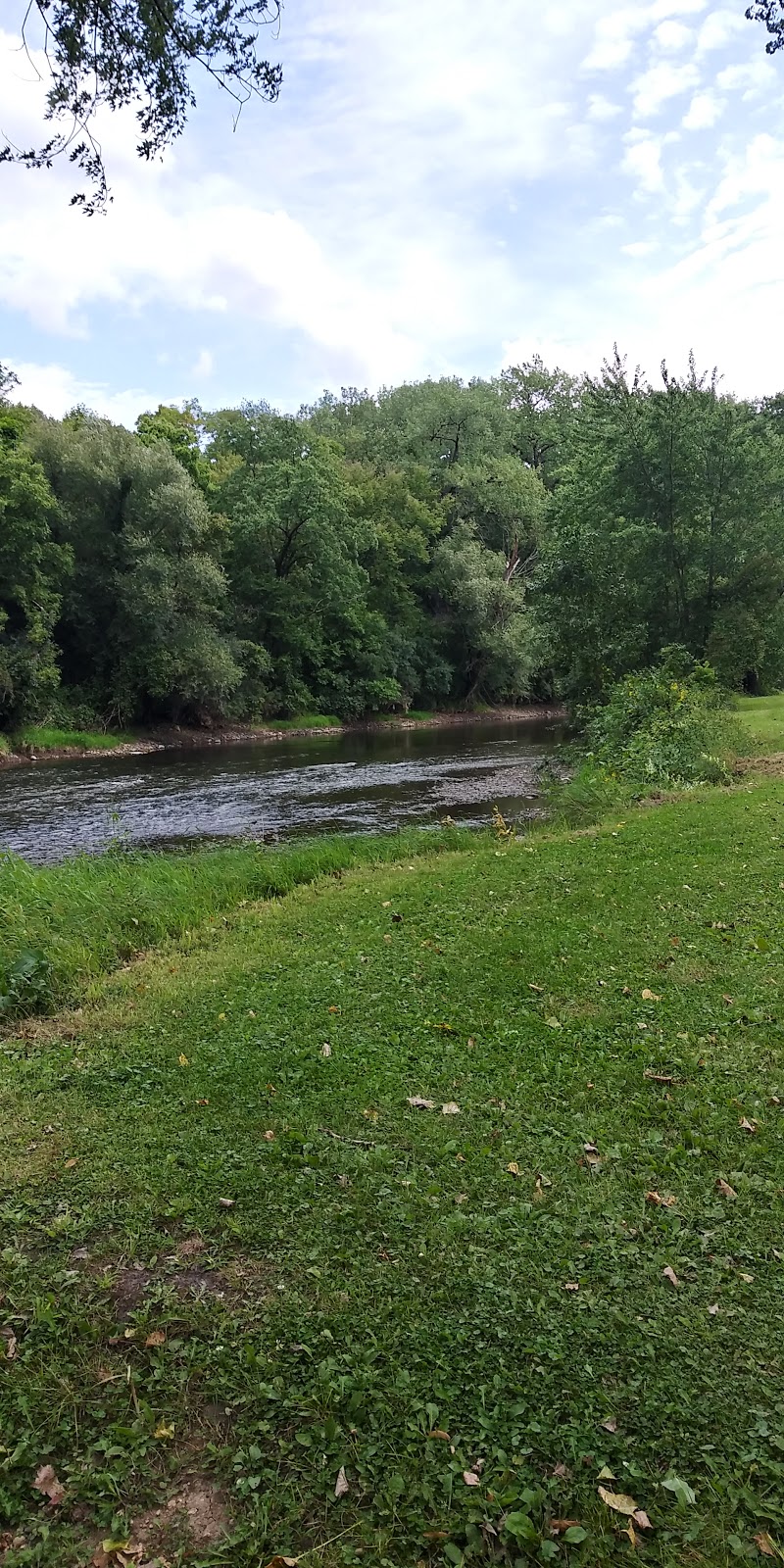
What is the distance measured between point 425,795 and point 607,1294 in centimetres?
1648

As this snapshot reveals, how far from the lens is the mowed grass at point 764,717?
20.0 m

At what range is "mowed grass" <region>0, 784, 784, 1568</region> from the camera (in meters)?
2.64

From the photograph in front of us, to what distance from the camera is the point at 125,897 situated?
9367 mm

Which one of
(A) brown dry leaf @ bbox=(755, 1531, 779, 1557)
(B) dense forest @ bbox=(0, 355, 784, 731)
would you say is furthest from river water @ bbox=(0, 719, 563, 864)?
(A) brown dry leaf @ bbox=(755, 1531, 779, 1557)

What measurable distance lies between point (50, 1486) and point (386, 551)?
49508mm

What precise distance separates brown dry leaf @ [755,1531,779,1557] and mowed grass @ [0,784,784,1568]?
0.02 m

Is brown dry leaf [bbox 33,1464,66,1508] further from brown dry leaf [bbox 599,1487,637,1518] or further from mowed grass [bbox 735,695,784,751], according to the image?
mowed grass [bbox 735,695,784,751]

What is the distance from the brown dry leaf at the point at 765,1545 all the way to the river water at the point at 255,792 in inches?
481

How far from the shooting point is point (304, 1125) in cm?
470

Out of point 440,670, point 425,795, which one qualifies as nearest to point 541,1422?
point 425,795

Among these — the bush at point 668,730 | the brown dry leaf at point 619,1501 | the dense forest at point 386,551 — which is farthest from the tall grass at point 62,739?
the brown dry leaf at point 619,1501

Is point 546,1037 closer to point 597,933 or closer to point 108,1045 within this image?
point 597,933

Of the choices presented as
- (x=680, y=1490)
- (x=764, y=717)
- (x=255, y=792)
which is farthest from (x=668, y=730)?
(x=680, y=1490)

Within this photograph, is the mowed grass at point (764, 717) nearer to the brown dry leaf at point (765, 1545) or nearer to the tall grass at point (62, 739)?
the brown dry leaf at point (765, 1545)
